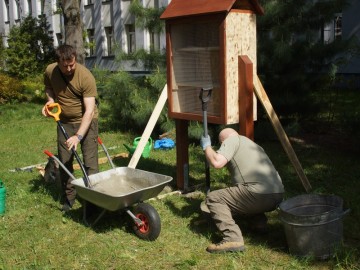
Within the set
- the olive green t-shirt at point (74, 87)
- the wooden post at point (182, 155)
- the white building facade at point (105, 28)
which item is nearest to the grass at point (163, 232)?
the wooden post at point (182, 155)

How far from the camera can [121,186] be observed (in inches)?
204

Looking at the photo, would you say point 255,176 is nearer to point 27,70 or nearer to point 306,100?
point 306,100

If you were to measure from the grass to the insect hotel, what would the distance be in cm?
102

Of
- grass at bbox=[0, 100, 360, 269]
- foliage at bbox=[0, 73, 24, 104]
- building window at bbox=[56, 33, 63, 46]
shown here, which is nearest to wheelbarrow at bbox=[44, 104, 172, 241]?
grass at bbox=[0, 100, 360, 269]

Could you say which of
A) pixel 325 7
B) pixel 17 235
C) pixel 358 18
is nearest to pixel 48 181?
pixel 17 235

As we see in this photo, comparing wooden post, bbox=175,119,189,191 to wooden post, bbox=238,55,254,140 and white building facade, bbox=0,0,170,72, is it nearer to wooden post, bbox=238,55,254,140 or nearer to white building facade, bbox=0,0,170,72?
wooden post, bbox=238,55,254,140

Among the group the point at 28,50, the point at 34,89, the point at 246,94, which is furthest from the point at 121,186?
the point at 28,50

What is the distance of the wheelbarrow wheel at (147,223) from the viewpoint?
4492 millimetres

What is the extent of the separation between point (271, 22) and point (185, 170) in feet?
12.4

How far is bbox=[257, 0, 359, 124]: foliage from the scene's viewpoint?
8.37 metres

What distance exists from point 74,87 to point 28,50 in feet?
65.3

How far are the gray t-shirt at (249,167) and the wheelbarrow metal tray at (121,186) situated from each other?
2.40ft

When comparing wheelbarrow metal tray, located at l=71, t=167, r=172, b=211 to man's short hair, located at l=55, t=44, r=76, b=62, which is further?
man's short hair, located at l=55, t=44, r=76, b=62

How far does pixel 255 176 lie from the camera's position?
4273 mm
